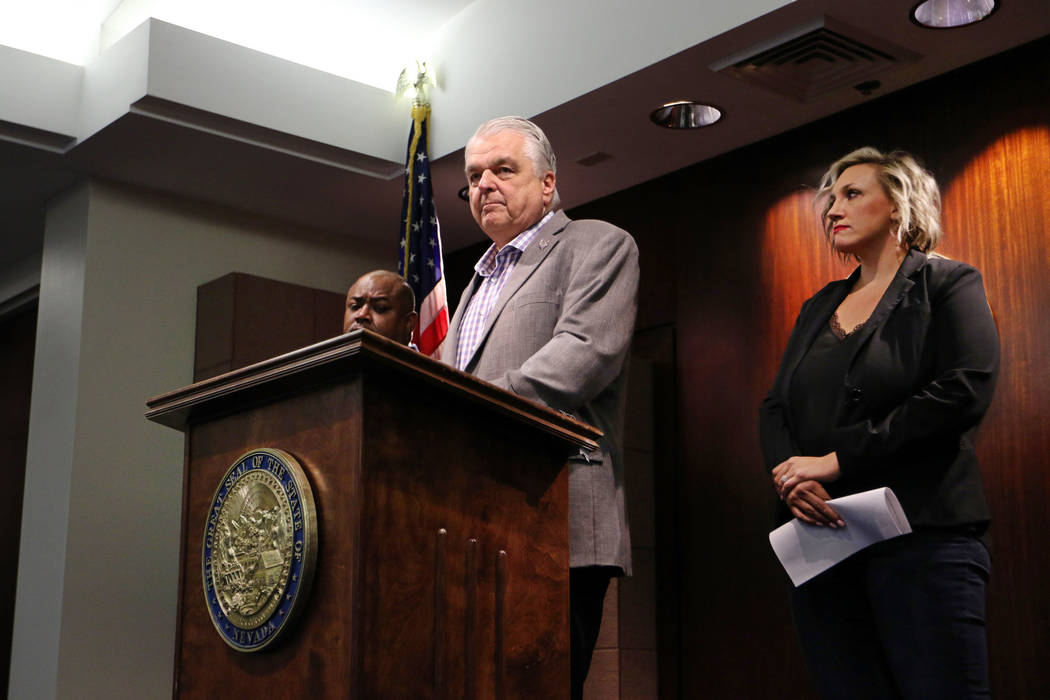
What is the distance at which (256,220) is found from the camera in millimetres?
5848

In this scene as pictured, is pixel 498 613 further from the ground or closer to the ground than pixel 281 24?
closer to the ground

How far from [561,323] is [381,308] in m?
1.16

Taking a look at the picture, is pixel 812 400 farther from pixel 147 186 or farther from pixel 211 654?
pixel 147 186

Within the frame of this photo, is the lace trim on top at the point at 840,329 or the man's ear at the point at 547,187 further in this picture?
the man's ear at the point at 547,187

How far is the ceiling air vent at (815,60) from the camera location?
3.95m

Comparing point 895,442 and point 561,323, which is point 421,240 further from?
point 895,442

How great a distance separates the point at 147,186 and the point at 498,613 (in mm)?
4214

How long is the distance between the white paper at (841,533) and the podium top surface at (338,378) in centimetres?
54

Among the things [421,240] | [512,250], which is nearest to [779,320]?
[421,240]

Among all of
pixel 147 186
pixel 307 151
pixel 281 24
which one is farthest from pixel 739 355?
pixel 147 186

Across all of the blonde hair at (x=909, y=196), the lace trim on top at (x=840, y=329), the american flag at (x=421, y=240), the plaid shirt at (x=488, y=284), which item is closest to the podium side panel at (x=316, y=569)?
the plaid shirt at (x=488, y=284)

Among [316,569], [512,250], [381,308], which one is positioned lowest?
[316,569]

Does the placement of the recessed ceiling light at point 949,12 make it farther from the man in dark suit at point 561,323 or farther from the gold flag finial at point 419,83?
the gold flag finial at point 419,83

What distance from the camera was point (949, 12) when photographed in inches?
151
